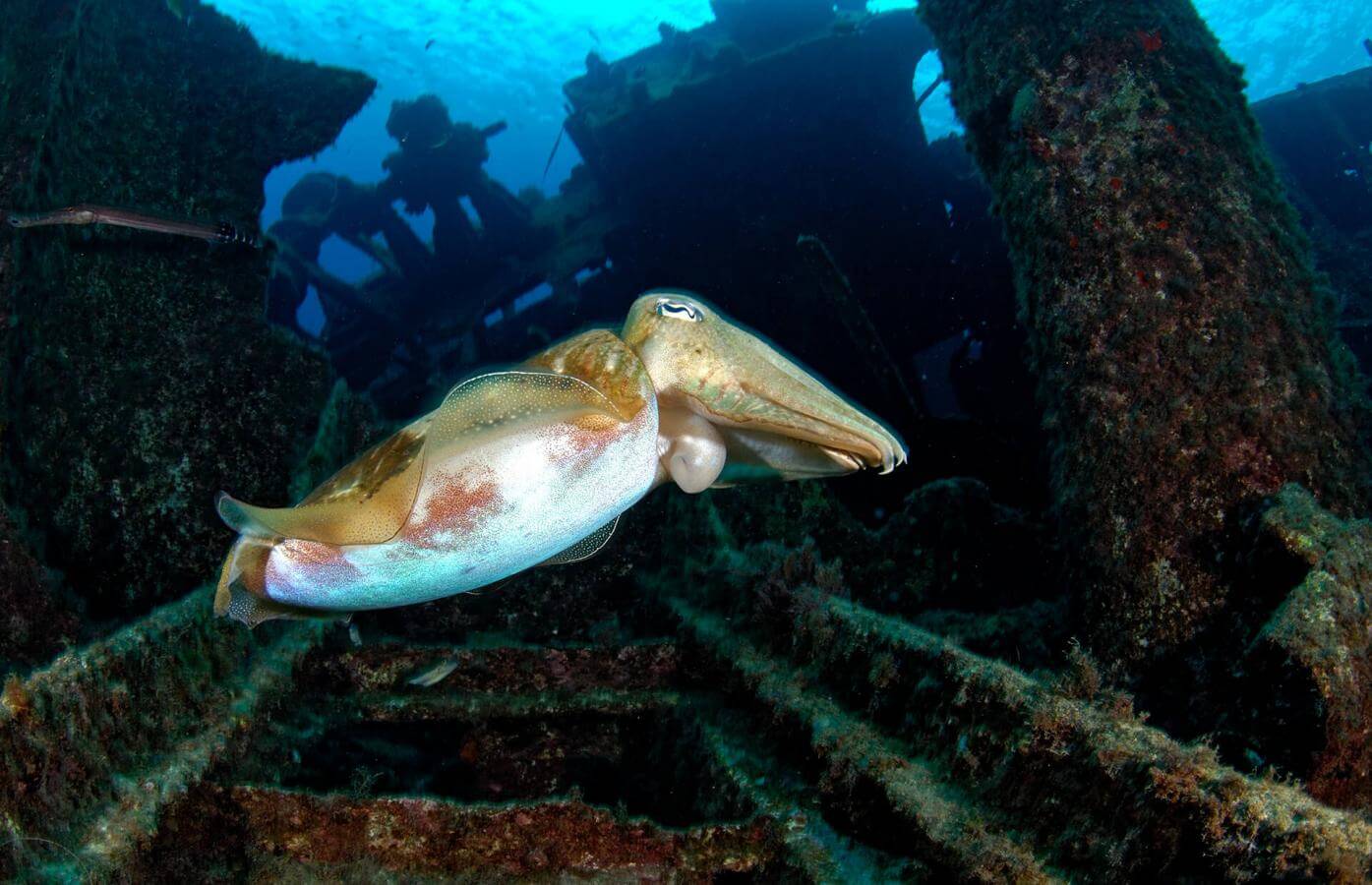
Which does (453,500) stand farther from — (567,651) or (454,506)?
(567,651)

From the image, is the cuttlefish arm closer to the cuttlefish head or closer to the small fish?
the cuttlefish head

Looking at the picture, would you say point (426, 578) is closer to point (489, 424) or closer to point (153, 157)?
point (489, 424)

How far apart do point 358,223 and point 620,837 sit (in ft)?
48.2

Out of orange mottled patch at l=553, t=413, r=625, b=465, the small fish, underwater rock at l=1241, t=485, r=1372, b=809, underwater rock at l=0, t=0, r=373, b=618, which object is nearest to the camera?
orange mottled patch at l=553, t=413, r=625, b=465

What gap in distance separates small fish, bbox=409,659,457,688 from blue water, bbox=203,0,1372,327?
50320 millimetres

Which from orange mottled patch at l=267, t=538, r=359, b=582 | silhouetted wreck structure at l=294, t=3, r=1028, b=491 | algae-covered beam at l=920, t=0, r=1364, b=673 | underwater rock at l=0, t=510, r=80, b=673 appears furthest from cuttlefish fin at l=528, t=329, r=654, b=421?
silhouetted wreck structure at l=294, t=3, r=1028, b=491

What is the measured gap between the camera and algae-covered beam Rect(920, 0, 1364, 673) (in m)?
3.36

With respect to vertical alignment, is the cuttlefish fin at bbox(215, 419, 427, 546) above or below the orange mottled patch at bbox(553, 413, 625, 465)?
below

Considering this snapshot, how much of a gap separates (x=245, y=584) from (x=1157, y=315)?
434 centimetres

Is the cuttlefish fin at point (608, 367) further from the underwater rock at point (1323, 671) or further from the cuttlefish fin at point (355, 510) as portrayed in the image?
the underwater rock at point (1323, 671)

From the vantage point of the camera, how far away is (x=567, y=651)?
13.2 ft

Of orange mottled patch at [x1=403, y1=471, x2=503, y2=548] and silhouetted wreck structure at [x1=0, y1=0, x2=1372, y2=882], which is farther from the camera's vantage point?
silhouetted wreck structure at [x1=0, y1=0, x2=1372, y2=882]

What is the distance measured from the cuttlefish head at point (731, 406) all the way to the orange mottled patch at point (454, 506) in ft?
2.19

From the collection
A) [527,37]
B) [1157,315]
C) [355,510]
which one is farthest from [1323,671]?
[527,37]
